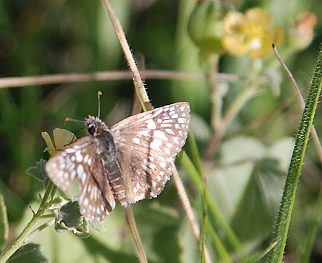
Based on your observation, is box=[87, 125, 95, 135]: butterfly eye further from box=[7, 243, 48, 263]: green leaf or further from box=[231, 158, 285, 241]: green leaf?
box=[231, 158, 285, 241]: green leaf

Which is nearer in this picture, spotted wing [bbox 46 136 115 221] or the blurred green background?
spotted wing [bbox 46 136 115 221]

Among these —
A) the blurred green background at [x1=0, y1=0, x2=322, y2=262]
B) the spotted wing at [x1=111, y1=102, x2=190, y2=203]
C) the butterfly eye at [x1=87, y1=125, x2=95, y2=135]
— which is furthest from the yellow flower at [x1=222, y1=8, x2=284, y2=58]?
the butterfly eye at [x1=87, y1=125, x2=95, y2=135]

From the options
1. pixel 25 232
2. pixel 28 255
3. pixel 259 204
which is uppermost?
pixel 25 232

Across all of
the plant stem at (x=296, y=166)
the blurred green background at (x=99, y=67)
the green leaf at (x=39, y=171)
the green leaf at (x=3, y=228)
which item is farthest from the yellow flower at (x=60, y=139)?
the blurred green background at (x=99, y=67)

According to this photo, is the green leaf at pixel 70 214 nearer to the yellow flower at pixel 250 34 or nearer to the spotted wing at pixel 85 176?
the spotted wing at pixel 85 176

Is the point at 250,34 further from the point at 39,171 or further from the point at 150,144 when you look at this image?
the point at 39,171

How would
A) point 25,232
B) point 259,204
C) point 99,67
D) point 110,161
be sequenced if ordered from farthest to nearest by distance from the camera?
point 99,67 → point 259,204 → point 110,161 → point 25,232

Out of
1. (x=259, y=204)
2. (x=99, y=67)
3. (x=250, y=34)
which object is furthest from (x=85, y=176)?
(x=99, y=67)

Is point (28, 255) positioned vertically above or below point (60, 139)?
below
